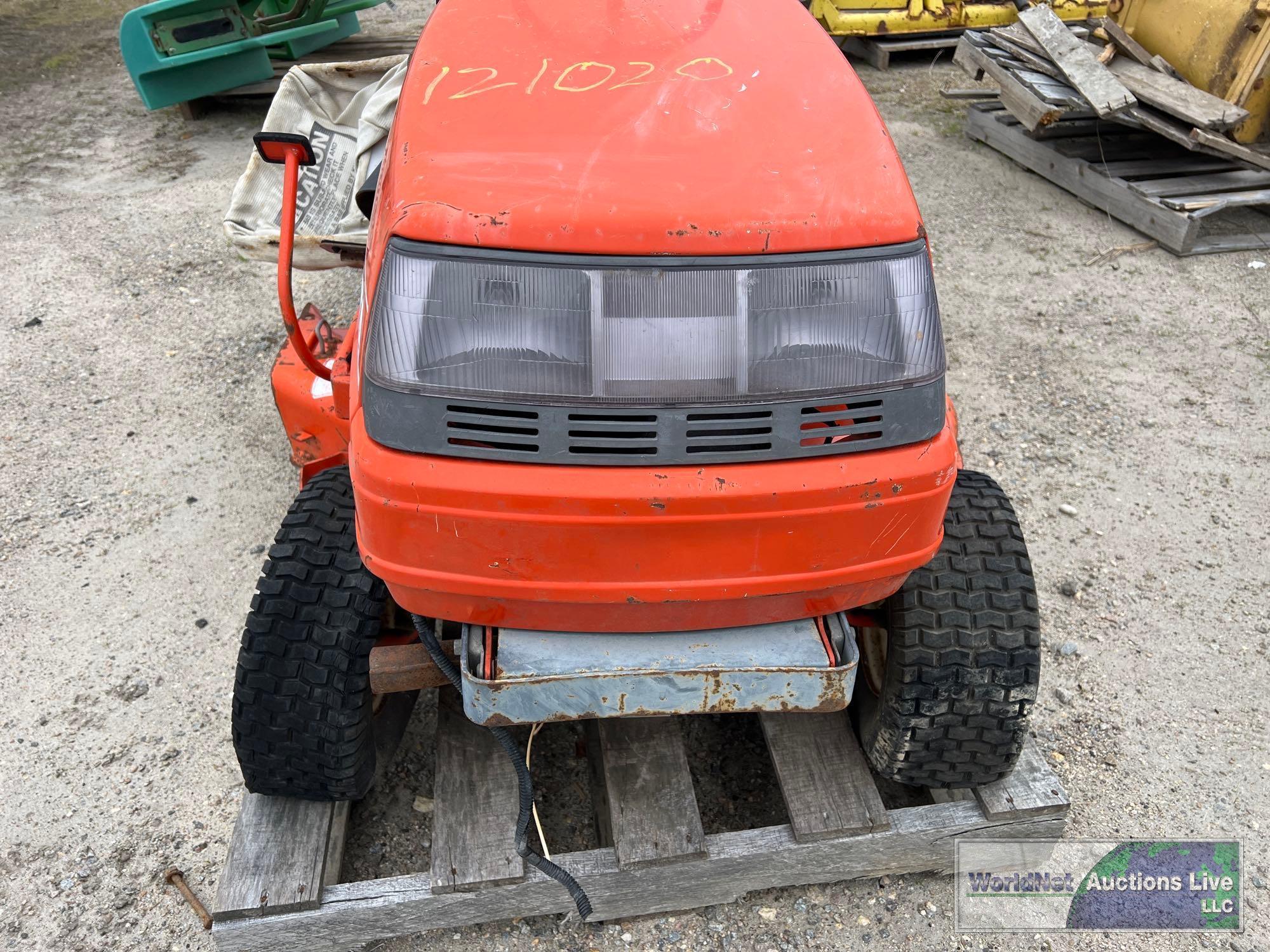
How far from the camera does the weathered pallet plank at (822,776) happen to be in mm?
2010

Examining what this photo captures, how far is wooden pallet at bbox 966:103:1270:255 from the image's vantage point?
4637mm

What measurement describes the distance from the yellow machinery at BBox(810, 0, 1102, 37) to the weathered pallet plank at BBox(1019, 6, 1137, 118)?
149cm

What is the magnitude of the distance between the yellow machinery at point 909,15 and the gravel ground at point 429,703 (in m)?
2.00

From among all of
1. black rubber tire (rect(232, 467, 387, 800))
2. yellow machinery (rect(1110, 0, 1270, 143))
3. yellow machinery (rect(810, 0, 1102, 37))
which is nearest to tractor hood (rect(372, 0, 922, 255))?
black rubber tire (rect(232, 467, 387, 800))

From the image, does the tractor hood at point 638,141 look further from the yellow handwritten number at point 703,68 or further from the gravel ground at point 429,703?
the gravel ground at point 429,703

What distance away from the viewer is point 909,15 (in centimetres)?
663

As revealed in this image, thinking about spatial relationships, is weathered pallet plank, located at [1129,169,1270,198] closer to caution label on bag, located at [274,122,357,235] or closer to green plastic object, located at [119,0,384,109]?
caution label on bag, located at [274,122,357,235]

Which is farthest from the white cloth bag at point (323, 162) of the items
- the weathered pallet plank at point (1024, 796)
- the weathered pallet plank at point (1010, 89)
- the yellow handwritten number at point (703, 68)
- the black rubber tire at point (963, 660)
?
the weathered pallet plank at point (1010, 89)

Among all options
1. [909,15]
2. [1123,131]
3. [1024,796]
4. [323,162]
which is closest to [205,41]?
[323,162]

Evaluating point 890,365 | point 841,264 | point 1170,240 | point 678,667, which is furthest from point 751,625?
point 1170,240

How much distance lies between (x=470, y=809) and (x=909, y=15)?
21.6 ft

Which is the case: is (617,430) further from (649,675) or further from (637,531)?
(649,675)

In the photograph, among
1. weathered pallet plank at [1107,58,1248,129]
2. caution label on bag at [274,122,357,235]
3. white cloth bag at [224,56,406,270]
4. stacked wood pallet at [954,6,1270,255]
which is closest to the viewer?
white cloth bag at [224,56,406,270]

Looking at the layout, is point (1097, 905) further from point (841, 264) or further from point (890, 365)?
point (841, 264)
